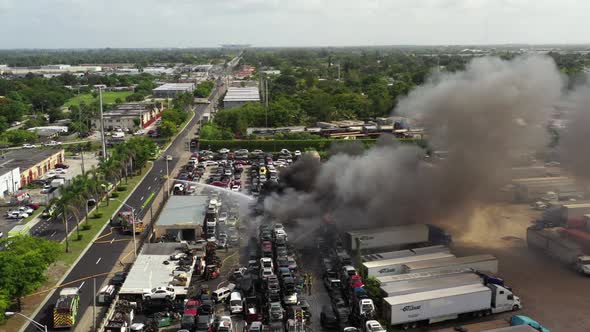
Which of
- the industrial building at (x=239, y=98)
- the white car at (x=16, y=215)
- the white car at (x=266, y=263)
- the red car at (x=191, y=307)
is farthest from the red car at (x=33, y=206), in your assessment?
the industrial building at (x=239, y=98)

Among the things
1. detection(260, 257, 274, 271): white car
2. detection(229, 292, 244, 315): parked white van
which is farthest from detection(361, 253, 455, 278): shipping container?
detection(229, 292, 244, 315): parked white van

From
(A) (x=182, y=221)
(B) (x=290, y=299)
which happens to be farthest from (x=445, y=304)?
(A) (x=182, y=221)

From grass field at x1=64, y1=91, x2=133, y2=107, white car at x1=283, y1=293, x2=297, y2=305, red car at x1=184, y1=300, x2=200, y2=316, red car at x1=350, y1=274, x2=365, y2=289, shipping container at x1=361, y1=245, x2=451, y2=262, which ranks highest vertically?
grass field at x1=64, y1=91, x2=133, y2=107

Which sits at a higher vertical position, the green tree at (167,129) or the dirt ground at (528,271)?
the green tree at (167,129)

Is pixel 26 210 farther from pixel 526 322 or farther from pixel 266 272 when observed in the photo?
pixel 526 322

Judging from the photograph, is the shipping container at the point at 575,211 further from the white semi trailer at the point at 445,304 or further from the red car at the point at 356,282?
the red car at the point at 356,282

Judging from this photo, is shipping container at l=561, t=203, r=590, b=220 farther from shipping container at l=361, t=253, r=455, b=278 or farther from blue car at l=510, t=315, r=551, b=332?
blue car at l=510, t=315, r=551, b=332
